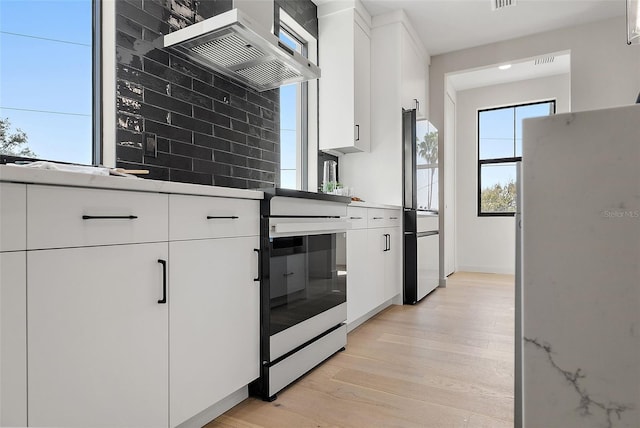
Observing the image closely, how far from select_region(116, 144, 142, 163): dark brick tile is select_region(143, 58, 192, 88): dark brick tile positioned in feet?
1.35

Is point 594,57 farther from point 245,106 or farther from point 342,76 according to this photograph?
point 245,106

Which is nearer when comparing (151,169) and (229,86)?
(151,169)

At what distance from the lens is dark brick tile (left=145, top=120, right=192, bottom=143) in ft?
6.13

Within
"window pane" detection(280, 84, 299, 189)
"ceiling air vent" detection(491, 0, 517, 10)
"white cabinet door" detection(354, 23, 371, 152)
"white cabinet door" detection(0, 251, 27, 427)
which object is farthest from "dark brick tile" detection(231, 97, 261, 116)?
"ceiling air vent" detection(491, 0, 517, 10)

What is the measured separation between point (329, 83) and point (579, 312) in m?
2.97

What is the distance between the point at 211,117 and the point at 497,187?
463 cm

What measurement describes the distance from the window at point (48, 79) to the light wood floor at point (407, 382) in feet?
4.33

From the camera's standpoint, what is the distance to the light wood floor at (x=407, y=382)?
1478 millimetres

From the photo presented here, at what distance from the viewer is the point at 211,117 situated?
222 centimetres

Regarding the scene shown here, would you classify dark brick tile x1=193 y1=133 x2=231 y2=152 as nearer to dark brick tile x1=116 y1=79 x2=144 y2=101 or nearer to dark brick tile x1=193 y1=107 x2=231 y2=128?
dark brick tile x1=193 y1=107 x2=231 y2=128

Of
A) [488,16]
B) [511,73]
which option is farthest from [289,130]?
[511,73]

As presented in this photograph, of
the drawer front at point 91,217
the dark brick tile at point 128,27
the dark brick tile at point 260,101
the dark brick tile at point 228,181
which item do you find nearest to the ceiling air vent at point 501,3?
the dark brick tile at point 260,101

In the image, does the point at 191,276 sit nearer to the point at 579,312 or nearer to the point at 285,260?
the point at 285,260

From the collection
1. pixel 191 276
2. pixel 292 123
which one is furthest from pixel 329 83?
pixel 191 276
